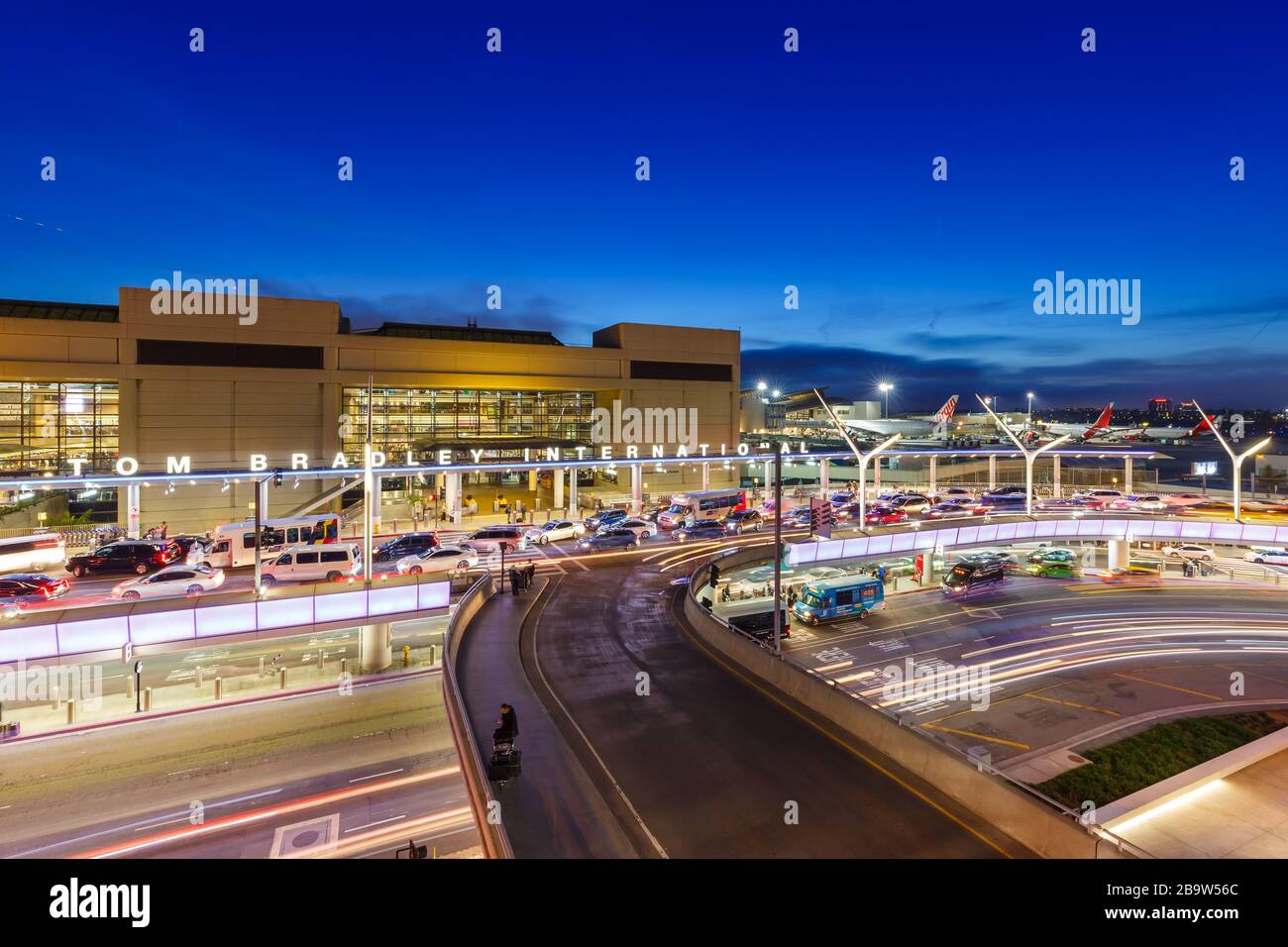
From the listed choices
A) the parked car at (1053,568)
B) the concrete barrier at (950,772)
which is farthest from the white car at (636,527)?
the parked car at (1053,568)

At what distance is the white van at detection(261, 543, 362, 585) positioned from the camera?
26.8 metres

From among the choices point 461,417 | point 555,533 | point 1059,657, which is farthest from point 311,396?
point 1059,657

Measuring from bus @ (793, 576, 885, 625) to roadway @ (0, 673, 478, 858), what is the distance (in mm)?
17341

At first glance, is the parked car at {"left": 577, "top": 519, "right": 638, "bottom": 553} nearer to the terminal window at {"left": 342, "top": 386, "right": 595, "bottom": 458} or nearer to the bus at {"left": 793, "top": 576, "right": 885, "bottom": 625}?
the bus at {"left": 793, "top": 576, "right": 885, "bottom": 625}

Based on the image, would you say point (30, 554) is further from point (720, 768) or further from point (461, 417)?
point (720, 768)

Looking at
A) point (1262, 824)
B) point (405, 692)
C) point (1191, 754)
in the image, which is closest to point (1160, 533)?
point (1191, 754)

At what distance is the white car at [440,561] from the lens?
2995 cm

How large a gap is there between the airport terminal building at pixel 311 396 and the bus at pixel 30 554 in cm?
595

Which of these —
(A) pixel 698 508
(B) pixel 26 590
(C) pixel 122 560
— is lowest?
(B) pixel 26 590

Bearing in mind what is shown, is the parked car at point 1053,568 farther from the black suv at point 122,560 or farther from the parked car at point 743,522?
A: the black suv at point 122,560

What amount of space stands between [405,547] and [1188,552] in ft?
168

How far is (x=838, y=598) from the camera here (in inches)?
1155

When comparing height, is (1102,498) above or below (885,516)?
above
